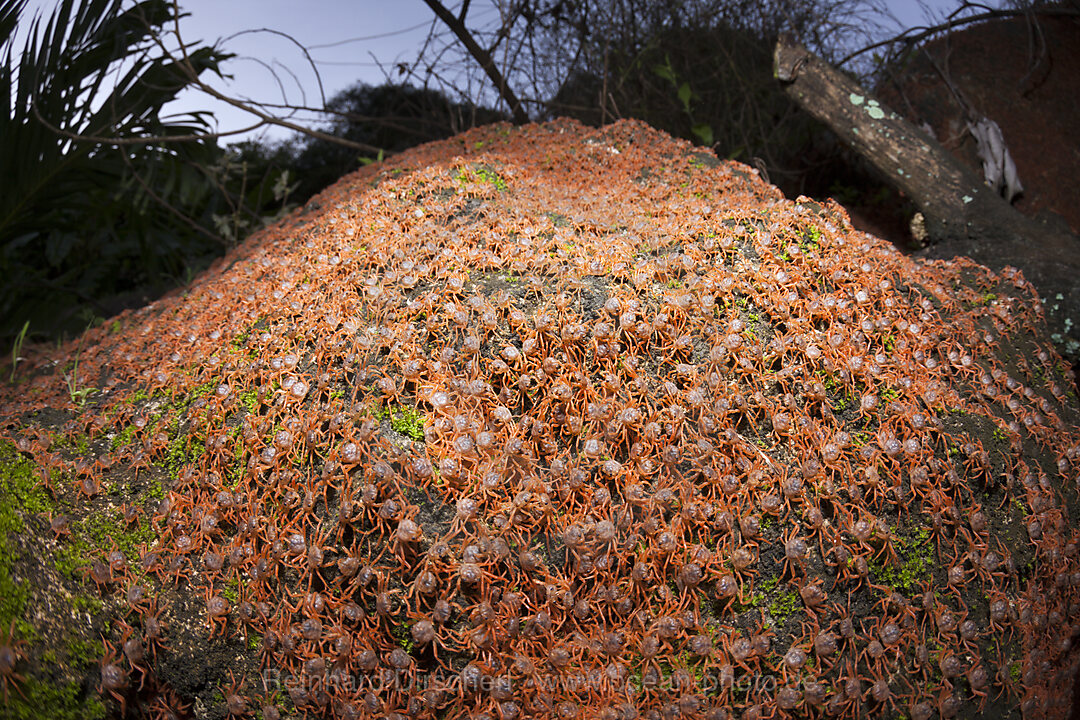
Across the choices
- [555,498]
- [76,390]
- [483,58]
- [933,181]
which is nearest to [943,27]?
[933,181]

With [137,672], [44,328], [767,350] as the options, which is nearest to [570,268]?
[767,350]

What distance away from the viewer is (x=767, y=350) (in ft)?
5.13

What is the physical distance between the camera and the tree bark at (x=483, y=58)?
3482mm

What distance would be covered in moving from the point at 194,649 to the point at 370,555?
18.8 inches

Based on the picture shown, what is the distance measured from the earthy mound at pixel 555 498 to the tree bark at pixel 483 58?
86.0 inches

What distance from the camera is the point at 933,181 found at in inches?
112

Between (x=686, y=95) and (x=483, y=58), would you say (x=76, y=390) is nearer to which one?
(x=483, y=58)

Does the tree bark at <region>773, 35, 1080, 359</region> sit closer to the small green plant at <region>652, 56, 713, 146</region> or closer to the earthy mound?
the small green plant at <region>652, 56, 713, 146</region>

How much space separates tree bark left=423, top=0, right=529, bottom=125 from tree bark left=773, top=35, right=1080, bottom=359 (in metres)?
1.55

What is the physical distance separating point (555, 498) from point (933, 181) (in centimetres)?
270

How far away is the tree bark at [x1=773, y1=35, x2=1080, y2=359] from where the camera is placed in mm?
2627

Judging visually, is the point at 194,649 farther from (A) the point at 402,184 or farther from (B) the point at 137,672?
(A) the point at 402,184

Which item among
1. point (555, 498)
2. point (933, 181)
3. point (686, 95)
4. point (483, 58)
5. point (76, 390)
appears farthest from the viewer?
point (483, 58)

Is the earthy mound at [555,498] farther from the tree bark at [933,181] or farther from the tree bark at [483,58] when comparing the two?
the tree bark at [483,58]
